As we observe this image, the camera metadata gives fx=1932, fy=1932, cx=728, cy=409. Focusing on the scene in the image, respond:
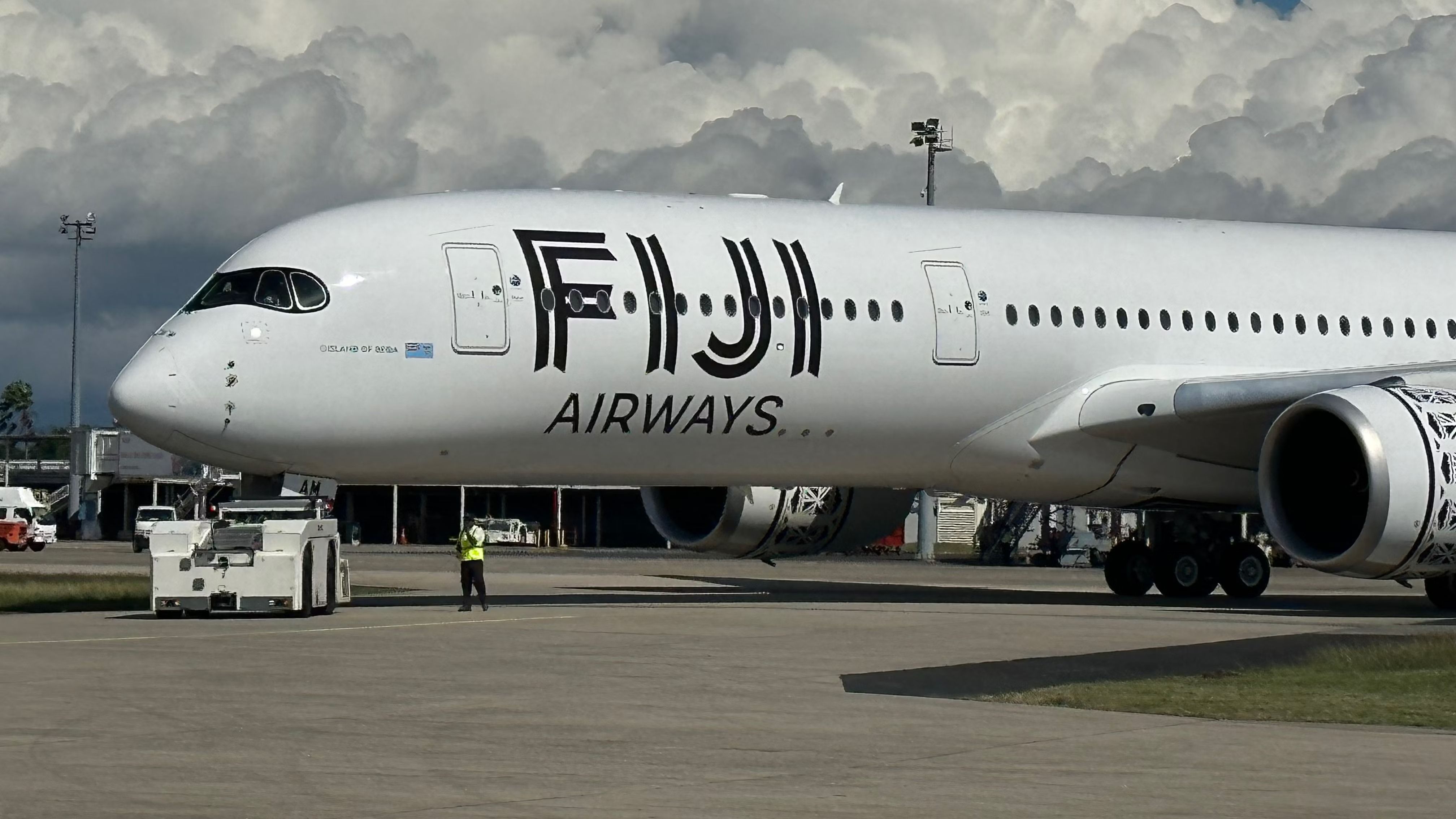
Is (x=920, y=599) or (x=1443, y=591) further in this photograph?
(x=920, y=599)

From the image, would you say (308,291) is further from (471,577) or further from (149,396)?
(471,577)

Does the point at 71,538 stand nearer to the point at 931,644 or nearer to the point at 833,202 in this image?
the point at 833,202

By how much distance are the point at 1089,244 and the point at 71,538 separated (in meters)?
77.3

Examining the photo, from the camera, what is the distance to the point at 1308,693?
13.6 metres

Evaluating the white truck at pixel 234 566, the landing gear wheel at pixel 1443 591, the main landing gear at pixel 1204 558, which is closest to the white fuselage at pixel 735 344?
the white truck at pixel 234 566

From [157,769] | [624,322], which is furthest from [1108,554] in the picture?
[157,769]

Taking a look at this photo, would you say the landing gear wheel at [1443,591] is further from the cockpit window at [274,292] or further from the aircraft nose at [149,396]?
the aircraft nose at [149,396]

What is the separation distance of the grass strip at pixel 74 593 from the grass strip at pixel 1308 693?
12.5m

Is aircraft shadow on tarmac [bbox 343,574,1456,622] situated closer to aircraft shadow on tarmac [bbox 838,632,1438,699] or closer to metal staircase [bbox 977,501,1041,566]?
aircraft shadow on tarmac [bbox 838,632,1438,699]

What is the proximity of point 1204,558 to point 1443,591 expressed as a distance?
127 inches

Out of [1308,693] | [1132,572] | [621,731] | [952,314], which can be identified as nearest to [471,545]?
[952,314]

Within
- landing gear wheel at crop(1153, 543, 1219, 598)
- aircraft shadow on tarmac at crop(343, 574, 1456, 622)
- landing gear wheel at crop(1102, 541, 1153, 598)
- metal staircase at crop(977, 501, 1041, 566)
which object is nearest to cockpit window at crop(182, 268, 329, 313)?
aircraft shadow on tarmac at crop(343, 574, 1456, 622)

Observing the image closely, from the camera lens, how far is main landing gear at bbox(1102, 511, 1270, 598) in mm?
27359

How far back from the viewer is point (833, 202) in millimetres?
25516
